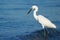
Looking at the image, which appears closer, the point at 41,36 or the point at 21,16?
the point at 41,36

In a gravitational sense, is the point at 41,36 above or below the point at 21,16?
below

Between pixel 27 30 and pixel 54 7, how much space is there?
307 centimetres

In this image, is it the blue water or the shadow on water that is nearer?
the shadow on water

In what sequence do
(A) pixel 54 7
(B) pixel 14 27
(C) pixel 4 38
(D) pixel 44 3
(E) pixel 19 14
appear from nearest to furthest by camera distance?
(C) pixel 4 38
(B) pixel 14 27
(E) pixel 19 14
(A) pixel 54 7
(D) pixel 44 3

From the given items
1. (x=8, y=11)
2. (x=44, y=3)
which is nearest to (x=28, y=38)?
(x=8, y=11)

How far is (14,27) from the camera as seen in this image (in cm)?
605

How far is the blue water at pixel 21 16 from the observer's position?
18.8 ft

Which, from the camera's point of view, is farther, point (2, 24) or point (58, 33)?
point (2, 24)

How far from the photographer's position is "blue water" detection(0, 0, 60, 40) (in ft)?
18.8

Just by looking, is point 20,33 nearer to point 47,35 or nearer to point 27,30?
point 27,30

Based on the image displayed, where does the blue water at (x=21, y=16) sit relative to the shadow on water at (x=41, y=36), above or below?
above

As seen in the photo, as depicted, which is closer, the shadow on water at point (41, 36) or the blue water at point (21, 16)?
the shadow on water at point (41, 36)

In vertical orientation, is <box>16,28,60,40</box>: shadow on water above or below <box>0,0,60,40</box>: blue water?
below

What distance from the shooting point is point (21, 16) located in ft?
23.9
